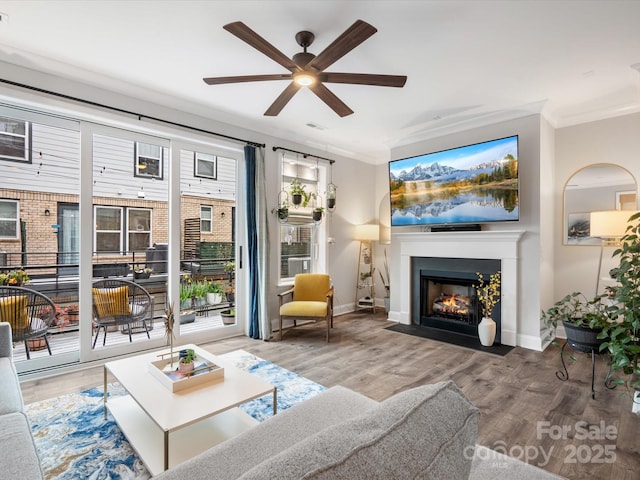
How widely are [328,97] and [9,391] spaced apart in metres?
2.79

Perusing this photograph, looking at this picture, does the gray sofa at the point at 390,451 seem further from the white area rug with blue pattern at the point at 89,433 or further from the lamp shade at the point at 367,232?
the lamp shade at the point at 367,232

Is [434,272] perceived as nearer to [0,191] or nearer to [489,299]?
[489,299]

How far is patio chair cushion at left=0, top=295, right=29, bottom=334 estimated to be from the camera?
9.42ft

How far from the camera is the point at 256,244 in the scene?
435 cm

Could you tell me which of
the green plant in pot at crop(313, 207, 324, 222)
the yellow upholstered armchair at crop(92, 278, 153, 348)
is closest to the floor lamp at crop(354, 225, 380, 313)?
the green plant in pot at crop(313, 207, 324, 222)

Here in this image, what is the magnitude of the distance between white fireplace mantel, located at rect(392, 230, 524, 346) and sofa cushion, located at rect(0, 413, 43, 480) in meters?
4.31

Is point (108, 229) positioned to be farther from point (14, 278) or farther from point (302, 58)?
point (302, 58)

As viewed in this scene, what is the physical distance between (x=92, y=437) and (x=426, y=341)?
3.45 meters

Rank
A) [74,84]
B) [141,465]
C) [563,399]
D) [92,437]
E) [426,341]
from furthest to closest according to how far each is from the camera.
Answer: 1. [426,341]
2. [74,84]
3. [563,399]
4. [92,437]
5. [141,465]

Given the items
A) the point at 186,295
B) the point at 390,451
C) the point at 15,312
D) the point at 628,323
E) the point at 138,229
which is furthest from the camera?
the point at 186,295

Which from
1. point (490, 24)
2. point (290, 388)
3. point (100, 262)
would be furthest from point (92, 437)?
point (490, 24)

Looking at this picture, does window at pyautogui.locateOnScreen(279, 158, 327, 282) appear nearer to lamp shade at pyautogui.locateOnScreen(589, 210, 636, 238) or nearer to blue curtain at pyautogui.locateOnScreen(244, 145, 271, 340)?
blue curtain at pyautogui.locateOnScreen(244, 145, 271, 340)

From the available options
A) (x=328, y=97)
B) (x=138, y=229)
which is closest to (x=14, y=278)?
(x=138, y=229)

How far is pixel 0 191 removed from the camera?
114 inches
